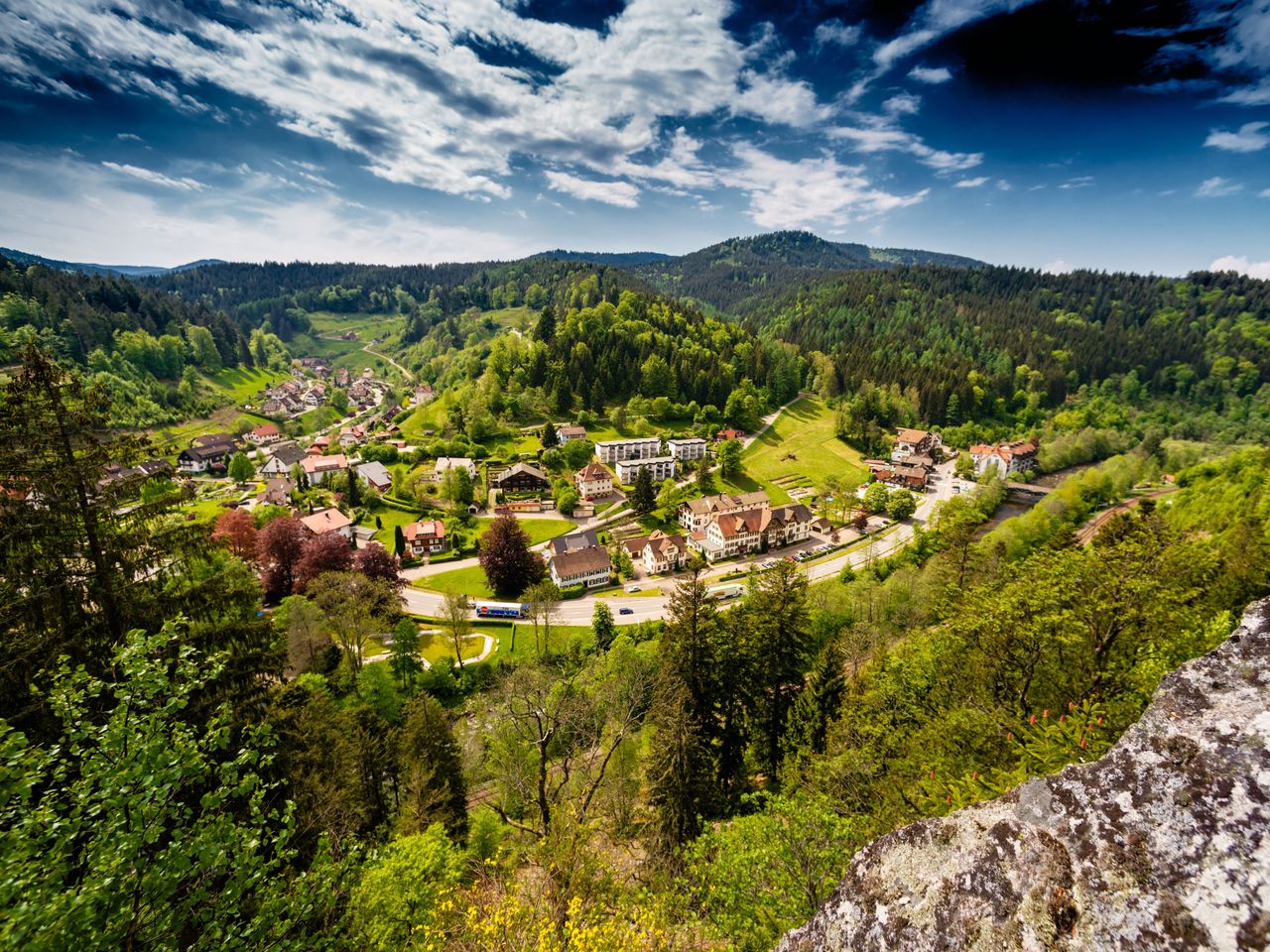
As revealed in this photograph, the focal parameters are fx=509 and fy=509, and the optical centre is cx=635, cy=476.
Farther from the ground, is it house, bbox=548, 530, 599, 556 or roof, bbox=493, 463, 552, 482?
roof, bbox=493, 463, 552, 482

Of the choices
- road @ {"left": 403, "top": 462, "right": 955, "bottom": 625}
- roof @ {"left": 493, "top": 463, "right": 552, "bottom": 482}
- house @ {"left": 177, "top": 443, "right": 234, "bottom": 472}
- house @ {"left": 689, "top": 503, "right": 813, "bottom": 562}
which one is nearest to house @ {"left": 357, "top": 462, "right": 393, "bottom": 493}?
roof @ {"left": 493, "top": 463, "right": 552, "bottom": 482}

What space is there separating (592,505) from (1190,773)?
241 ft

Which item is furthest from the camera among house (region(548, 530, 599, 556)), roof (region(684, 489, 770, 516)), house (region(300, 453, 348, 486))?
house (region(300, 453, 348, 486))

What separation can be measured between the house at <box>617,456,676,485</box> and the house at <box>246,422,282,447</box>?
81283 millimetres

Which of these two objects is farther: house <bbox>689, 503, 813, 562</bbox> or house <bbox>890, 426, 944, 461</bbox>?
house <bbox>890, 426, 944, 461</bbox>

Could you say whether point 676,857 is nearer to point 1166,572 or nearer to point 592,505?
point 1166,572

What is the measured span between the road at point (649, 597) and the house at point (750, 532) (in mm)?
2060

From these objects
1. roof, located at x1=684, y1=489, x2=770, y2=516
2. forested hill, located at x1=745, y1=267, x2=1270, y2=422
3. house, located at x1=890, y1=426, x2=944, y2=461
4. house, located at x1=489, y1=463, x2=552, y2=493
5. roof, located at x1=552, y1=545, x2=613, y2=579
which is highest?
forested hill, located at x1=745, y1=267, x2=1270, y2=422

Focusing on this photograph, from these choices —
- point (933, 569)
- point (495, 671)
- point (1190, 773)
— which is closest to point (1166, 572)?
point (1190, 773)

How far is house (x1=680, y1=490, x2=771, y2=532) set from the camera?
69956mm

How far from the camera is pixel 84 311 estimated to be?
4737 inches

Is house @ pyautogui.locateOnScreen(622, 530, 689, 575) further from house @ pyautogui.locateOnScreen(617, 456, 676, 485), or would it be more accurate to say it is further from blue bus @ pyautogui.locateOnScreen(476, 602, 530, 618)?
house @ pyautogui.locateOnScreen(617, 456, 676, 485)

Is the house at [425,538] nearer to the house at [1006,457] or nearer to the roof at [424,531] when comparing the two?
the roof at [424,531]

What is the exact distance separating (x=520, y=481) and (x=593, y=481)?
442 inches
